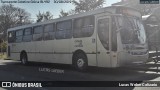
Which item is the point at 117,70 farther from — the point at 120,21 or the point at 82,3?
the point at 82,3

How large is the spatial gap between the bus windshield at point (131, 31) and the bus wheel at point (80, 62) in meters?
2.52

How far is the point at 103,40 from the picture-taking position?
43.8ft

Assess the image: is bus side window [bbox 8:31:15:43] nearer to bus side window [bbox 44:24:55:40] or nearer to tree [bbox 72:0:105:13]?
bus side window [bbox 44:24:55:40]

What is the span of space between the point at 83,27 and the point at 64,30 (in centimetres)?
190

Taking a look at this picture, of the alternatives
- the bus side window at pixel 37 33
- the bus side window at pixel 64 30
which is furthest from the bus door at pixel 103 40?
the bus side window at pixel 37 33

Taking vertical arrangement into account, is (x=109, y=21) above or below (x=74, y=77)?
above

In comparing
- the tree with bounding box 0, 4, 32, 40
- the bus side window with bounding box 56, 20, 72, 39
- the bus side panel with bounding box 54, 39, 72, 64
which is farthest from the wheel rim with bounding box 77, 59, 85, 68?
the tree with bounding box 0, 4, 32, 40

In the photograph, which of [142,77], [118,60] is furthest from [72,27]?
[142,77]

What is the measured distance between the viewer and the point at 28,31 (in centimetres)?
2078

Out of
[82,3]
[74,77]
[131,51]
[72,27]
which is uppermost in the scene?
[82,3]

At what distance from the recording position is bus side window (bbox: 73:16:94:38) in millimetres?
14266

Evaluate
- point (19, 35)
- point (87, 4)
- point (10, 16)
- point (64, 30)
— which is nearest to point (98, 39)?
point (64, 30)

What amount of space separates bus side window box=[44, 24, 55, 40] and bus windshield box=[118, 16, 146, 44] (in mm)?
5577

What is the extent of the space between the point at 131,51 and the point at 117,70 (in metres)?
2.45
